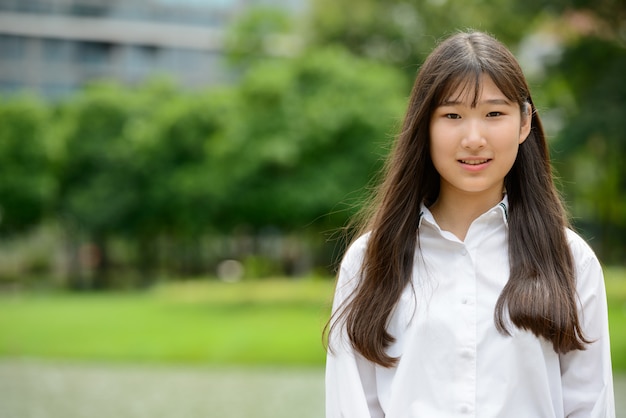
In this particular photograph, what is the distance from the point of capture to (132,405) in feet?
27.7

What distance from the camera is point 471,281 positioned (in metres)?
2.02

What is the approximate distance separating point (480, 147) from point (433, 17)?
24.9 meters

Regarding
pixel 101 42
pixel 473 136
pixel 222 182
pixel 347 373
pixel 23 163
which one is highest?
pixel 101 42

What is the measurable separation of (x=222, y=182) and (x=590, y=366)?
1712 cm

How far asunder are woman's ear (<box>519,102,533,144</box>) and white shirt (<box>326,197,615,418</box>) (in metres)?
0.18

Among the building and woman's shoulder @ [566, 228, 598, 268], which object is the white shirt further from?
the building

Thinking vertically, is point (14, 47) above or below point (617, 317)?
above

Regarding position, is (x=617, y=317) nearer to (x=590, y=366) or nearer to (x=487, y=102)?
(x=590, y=366)

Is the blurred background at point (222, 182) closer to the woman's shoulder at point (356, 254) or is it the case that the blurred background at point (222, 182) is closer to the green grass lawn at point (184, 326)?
the green grass lawn at point (184, 326)

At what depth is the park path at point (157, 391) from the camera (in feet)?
26.7

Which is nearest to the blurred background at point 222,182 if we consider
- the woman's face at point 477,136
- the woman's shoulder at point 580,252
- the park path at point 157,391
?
the park path at point 157,391

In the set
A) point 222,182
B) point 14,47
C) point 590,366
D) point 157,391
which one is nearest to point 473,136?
point 590,366

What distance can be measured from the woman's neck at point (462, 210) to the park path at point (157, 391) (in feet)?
19.7

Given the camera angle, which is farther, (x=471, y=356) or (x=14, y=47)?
(x=14, y=47)
